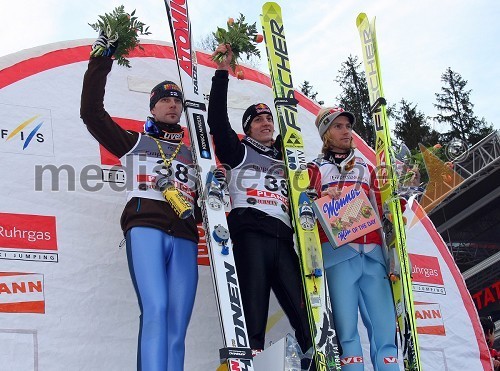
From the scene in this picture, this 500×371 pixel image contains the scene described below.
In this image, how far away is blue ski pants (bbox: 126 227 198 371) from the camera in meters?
3.89

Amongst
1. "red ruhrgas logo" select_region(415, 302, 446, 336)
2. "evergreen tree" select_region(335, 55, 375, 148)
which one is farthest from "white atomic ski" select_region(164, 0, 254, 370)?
"evergreen tree" select_region(335, 55, 375, 148)

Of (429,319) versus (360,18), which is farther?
(429,319)

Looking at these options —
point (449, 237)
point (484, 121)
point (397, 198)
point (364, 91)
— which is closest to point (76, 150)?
point (397, 198)

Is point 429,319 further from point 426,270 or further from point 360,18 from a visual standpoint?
point 360,18

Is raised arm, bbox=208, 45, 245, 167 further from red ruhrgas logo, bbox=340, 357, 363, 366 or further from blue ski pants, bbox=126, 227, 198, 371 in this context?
red ruhrgas logo, bbox=340, 357, 363, 366

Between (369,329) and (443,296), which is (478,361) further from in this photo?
(369,329)

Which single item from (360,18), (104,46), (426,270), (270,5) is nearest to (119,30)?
(104,46)

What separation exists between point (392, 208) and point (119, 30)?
203cm

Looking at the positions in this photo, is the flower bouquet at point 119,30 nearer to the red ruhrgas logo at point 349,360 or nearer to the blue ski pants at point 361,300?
the blue ski pants at point 361,300

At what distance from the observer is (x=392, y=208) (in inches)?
188

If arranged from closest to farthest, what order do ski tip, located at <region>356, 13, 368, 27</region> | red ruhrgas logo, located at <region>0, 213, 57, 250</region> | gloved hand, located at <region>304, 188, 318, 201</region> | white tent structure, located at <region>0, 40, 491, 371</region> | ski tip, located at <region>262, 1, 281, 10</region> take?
white tent structure, located at <region>0, 40, 491, 371</region> → red ruhrgas logo, located at <region>0, 213, 57, 250</region> → gloved hand, located at <region>304, 188, 318, 201</region> → ski tip, located at <region>262, 1, 281, 10</region> → ski tip, located at <region>356, 13, 368, 27</region>

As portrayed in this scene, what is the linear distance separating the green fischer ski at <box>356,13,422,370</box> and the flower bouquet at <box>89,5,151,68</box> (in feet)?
5.30

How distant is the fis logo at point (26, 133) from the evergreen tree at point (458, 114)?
21.0 m

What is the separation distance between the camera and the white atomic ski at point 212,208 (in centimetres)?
390
